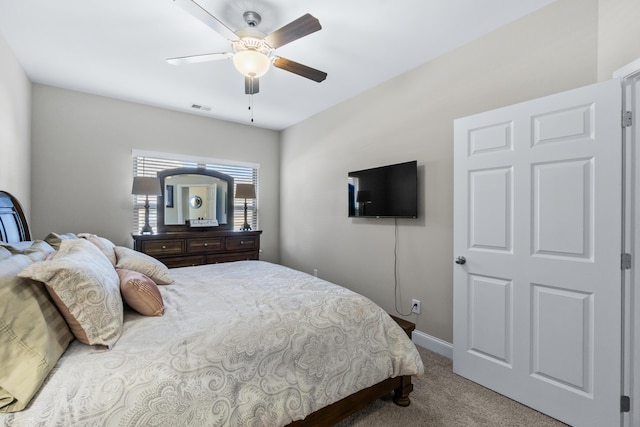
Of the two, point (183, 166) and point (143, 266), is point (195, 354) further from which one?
point (183, 166)

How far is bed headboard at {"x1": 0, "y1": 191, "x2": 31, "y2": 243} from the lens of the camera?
6.48 ft

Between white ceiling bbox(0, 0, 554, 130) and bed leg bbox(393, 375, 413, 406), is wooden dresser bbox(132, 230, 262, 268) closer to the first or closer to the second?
white ceiling bbox(0, 0, 554, 130)

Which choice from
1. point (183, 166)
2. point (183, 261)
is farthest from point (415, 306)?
point (183, 166)

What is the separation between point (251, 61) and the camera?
1981mm

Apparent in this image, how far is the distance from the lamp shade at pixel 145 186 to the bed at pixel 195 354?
150 cm

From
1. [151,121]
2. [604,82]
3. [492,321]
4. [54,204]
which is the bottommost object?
[492,321]

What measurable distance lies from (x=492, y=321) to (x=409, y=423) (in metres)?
0.94

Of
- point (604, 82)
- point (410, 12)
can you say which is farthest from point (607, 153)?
point (410, 12)

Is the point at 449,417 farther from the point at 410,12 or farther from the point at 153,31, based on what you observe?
the point at 153,31

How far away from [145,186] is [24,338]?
2877 mm

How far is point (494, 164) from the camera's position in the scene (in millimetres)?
2100

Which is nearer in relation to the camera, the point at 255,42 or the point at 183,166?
the point at 255,42

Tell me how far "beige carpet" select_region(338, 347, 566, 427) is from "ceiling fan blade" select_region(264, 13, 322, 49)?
241cm

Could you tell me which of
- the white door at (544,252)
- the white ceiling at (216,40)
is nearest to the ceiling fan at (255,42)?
the white ceiling at (216,40)
